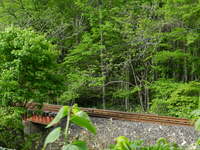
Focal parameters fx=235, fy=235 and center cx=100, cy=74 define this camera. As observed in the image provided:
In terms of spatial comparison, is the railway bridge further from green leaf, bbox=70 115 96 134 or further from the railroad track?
green leaf, bbox=70 115 96 134

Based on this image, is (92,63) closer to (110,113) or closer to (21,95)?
(110,113)

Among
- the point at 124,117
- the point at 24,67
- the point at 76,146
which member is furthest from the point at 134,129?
the point at 76,146

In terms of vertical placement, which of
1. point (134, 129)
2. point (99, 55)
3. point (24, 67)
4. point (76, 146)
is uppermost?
point (99, 55)

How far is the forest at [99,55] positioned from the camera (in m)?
7.23

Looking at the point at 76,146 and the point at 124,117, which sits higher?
Result: the point at 76,146

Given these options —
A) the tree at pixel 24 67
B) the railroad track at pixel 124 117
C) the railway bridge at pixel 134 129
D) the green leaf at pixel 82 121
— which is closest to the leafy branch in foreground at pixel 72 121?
the green leaf at pixel 82 121

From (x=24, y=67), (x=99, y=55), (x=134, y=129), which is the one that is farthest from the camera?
(x=99, y=55)

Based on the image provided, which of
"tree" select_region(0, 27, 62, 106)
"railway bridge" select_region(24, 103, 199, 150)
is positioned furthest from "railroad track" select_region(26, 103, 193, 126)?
"tree" select_region(0, 27, 62, 106)

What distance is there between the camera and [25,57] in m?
7.11

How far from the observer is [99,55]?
39.6 feet

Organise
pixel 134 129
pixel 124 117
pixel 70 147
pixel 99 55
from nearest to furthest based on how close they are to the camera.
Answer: pixel 70 147
pixel 134 129
pixel 124 117
pixel 99 55

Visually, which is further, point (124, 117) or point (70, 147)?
point (124, 117)

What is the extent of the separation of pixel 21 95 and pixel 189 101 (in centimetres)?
657

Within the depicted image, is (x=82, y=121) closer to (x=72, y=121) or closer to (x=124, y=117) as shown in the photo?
(x=72, y=121)
